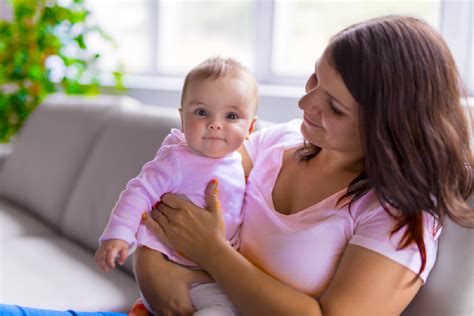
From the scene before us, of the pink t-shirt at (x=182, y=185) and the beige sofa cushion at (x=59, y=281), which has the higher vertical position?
the pink t-shirt at (x=182, y=185)

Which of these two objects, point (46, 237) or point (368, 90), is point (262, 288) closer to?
point (368, 90)

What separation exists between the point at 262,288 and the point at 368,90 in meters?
0.40

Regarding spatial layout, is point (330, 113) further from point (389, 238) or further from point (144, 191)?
point (144, 191)

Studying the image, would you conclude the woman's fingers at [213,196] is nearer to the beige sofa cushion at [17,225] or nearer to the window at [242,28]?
the beige sofa cushion at [17,225]

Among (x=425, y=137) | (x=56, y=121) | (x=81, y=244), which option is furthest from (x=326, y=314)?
(x=56, y=121)

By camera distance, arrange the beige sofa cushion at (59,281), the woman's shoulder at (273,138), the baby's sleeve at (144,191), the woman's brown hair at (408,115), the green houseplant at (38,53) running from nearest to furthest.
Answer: the woman's brown hair at (408,115) < the baby's sleeve at (144,191) < the woman's shoulder at (273,138) < the beige sofa cushion at (59,281) < the green houseplant at (38,53)

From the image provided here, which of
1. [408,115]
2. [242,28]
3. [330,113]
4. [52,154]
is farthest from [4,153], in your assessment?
[408,115]

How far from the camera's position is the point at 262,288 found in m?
1.27

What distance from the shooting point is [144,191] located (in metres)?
1.46

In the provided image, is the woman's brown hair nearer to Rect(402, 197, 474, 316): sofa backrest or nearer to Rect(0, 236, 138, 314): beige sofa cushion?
Rect(402, 197, 474, 316): sofa backrest

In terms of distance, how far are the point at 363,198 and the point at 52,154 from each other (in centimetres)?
184

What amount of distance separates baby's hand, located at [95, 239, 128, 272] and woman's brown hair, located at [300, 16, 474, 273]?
0.49m

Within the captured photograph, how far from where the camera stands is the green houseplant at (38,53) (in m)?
3.73

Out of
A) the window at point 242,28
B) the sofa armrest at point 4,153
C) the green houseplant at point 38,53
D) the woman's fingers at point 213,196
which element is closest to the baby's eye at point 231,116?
the woman's fingers at point 213,196
